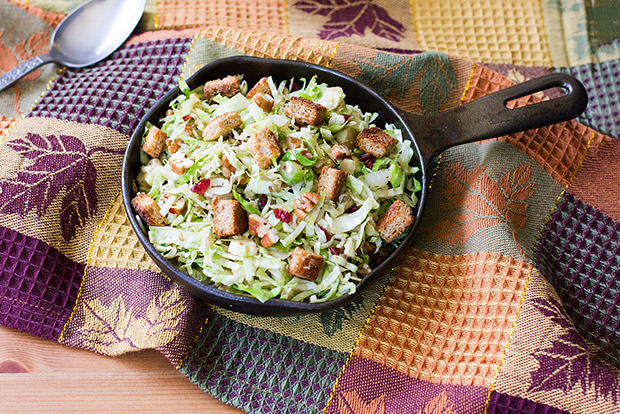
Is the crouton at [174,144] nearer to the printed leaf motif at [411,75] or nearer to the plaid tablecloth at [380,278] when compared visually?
the plaid tablecloth at [380,278]

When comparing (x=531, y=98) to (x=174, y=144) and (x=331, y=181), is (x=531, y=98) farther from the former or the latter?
(x=174, y=144)

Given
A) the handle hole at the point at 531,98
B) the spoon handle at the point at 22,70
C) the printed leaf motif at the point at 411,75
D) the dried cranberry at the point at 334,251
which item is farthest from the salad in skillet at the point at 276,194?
the spoon handle at the point at 22,70

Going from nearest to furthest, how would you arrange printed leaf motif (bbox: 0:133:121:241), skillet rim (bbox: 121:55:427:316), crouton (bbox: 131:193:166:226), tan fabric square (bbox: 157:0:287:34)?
skillet rim (bbox: 121:55:427:316)
crouton (bbox: 131:193:166:226)
printed leaf motif (bbox: 0:133:121:241)
tan fabric square (bbox: 157:0:287:34)

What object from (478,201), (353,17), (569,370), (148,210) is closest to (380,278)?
(478,201)

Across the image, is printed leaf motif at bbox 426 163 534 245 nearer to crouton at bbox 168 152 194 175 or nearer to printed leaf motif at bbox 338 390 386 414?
printed leaf motif at bbox 338 390 386 414

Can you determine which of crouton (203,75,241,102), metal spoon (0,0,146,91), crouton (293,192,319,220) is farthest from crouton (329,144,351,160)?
metal spoon (0,0,146,91)
